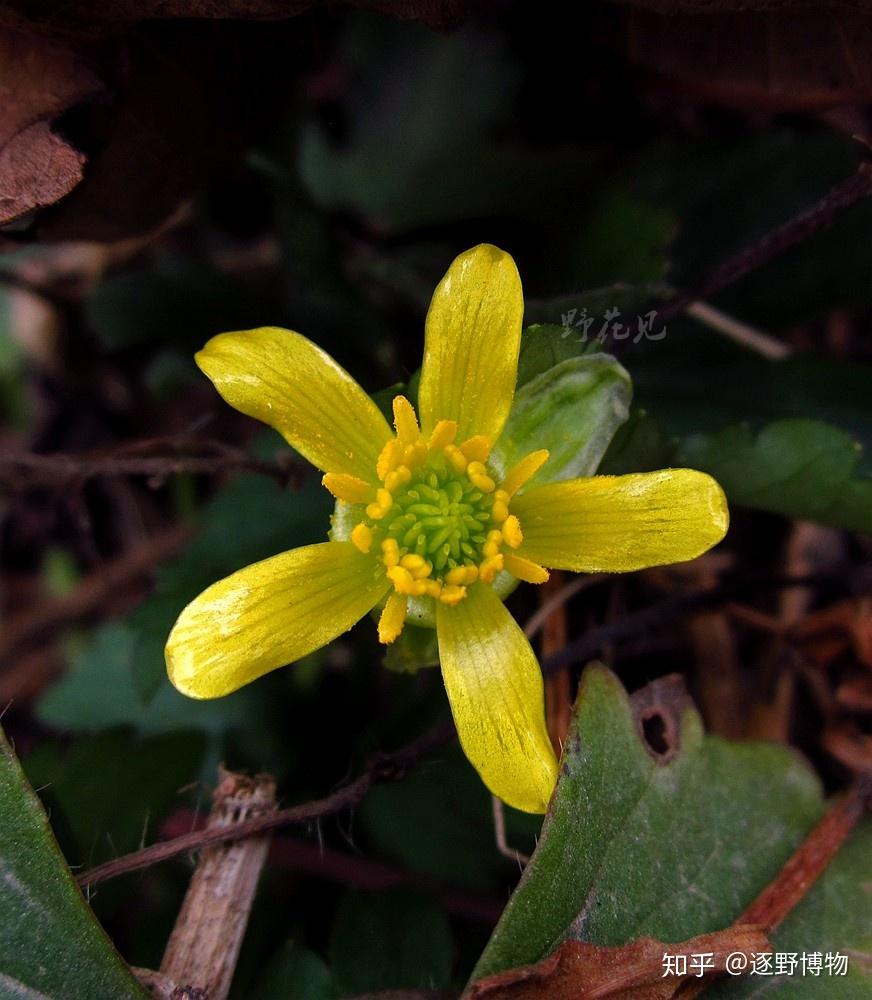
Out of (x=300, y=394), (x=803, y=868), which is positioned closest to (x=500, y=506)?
(x=300, y=394)

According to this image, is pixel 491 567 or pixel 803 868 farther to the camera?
pixel 803 868

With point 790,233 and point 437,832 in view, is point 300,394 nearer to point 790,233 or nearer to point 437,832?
point 790,233

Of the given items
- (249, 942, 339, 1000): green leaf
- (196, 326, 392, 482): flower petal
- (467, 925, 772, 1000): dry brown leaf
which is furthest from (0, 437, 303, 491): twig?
(467, 925, 772, 1000): dry brown leaf

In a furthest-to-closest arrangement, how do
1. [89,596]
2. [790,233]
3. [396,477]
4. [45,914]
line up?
1. [89,596]
2. [790,233]
3. [396,477]
4. [45,914]

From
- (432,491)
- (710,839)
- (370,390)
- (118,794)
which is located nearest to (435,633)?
(432,491)

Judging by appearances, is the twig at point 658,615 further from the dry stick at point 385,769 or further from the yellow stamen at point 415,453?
the yellow stamen at point 415,453

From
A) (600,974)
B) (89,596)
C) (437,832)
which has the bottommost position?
(437,832)

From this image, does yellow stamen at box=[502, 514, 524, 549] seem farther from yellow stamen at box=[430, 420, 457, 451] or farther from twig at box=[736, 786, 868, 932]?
twig at box=[736, 786, 868, 932]

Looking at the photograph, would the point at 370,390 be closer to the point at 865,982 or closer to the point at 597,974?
the point at 597,974
